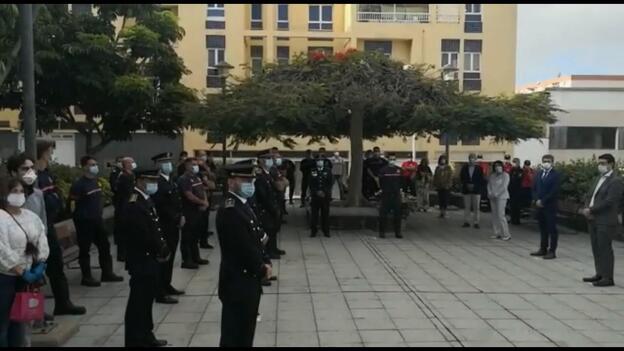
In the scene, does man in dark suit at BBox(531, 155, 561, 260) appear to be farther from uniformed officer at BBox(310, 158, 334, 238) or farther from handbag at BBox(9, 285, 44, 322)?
handbag at BBox(9, 285, 44, 322)

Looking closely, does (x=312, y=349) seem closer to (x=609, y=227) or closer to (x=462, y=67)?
(x=609, y=227)

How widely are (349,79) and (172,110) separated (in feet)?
25.5

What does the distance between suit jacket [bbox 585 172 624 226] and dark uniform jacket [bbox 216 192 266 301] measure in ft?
20.5

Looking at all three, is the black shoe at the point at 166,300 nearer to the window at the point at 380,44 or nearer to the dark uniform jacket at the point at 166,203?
the dark uniform jacket at the point at 166,203

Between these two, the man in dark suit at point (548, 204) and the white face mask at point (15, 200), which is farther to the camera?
the man in dark suit at point (548, 204)

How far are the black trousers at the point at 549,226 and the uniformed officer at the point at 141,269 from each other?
791 cm

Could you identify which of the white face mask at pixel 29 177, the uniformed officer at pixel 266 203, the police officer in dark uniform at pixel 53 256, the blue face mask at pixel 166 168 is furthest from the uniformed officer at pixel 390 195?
the white face mask at pixel 29 177

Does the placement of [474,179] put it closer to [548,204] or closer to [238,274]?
[548,204]

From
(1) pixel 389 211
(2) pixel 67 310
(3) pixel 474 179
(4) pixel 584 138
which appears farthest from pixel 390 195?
(4) pixel 584 138

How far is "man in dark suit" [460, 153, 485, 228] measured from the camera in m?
16.1

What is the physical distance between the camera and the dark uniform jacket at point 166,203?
860 cm

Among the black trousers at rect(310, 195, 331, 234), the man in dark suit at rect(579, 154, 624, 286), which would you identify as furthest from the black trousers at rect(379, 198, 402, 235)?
the man in dark suit at rect(579, 154, 624, 286)

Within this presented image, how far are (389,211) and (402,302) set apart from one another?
21.2 ft

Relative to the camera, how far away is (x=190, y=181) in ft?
34.2
